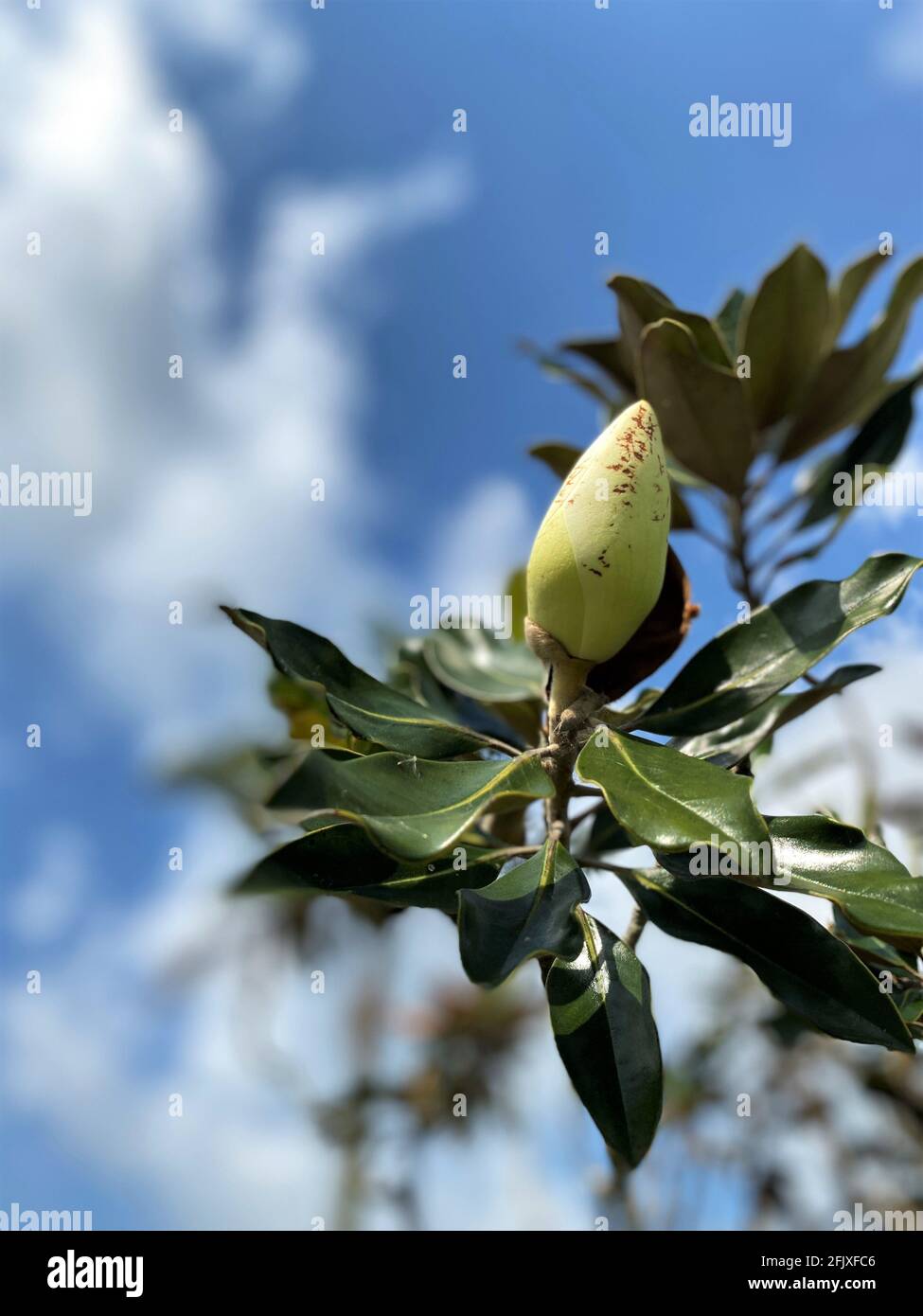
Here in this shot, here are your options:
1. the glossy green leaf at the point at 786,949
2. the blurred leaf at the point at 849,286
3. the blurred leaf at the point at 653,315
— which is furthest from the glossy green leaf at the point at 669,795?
the blurred leaf at the point at 849,286

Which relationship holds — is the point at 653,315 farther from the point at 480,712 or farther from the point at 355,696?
the point at 355,696

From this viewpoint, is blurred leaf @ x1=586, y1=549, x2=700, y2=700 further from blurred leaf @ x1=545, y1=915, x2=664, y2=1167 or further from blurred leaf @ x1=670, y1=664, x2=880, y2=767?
blurred leaf @ x1=545, y1=915, x2=664, y2=1167

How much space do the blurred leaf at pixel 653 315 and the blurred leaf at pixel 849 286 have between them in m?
0.32

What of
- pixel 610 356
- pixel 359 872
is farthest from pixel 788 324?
pixel 359 872

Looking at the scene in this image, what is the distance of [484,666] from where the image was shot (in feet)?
5.37

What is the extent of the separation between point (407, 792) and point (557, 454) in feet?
3.24

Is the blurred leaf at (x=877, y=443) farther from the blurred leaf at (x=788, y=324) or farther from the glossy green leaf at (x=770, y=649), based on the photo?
the glossy green leaf at (x=770, y=649)

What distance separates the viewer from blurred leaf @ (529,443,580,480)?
1.74 metres

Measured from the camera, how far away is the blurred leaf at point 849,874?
884 millimetres

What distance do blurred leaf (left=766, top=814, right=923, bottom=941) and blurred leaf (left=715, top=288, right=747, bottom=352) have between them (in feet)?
3.79
